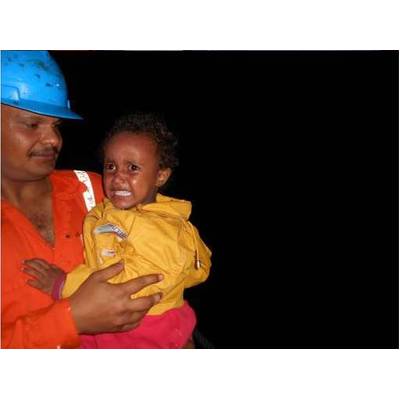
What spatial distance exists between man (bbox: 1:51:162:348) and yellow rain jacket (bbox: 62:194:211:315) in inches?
1.9

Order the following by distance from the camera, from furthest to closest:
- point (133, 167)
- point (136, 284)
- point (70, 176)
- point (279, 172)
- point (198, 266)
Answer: point (279, 172) → point (70, 176) → point (198, 266) → point (133, 167) → point (136, 284)

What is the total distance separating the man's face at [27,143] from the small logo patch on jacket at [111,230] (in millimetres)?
308

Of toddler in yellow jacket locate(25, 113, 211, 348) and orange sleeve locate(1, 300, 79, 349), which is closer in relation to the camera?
orange sleeve locate(1, 300, 79, 349)

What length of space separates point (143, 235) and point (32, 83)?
716mm

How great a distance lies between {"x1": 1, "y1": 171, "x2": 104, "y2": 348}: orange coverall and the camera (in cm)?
136

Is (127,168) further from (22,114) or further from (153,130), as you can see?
(22,114)

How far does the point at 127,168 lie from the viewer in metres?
1.55

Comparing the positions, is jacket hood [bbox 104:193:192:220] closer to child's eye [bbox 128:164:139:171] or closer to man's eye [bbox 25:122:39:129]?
child's eye [bbox 128:164:139:171]

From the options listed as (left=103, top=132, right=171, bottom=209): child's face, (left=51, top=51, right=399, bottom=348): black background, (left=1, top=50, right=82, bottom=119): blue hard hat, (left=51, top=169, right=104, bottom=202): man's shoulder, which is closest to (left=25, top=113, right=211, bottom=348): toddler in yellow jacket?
(left=103, top=132, right=171, bottom=209): child's face

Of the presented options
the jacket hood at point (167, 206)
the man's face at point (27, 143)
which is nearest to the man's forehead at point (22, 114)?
the man's face at point (27, 143)

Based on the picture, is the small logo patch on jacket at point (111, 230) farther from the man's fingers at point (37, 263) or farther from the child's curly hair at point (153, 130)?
the child's curly hair at point (153, 130)

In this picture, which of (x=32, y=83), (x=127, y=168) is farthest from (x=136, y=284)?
(x=32, y=83)

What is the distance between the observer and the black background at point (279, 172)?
1821 millimetres

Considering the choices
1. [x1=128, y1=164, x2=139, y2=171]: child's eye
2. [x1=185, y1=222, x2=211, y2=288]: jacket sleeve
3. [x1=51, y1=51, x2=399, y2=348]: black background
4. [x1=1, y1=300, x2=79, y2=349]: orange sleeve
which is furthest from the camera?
[x1=51, y1=51, x2=399, y2=348]: black background
